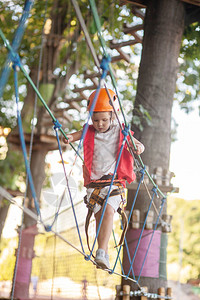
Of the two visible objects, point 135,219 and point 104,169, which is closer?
point 104,169

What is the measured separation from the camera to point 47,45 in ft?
26.3

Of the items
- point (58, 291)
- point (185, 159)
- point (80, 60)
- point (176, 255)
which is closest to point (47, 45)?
point (80, 60)

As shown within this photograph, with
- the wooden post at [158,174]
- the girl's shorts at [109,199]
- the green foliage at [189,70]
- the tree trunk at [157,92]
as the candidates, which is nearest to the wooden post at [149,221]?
the tree trunk at [157,92]

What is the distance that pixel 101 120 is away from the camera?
1.69 meters

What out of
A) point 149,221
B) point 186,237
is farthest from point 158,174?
point 186,237

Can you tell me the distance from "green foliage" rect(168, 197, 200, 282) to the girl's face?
19885 millimetres

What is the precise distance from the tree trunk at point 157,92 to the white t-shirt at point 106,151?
1.04m

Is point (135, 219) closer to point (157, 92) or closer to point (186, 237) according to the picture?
point (157, 92)

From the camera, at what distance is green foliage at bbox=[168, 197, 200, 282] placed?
21234 millimetres

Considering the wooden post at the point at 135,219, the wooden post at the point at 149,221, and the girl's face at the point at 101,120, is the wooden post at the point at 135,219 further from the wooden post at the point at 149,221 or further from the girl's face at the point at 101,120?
the girl's face at the point at 101,120

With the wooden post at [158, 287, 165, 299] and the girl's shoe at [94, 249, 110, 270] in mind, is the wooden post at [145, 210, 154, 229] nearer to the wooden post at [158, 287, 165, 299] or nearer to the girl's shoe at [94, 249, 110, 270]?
the wooden post at [158, 287, 165, 299]

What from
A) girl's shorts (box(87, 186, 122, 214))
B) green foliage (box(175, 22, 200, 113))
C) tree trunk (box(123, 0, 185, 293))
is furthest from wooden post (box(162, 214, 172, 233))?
green foliage (box(175, 22, 200, 113))

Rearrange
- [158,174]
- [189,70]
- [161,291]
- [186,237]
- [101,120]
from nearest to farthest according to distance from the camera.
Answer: [101,120]
[158,174]
[161,291]
[189,70]
[186,237]

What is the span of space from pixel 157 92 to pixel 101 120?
53.0 inches
